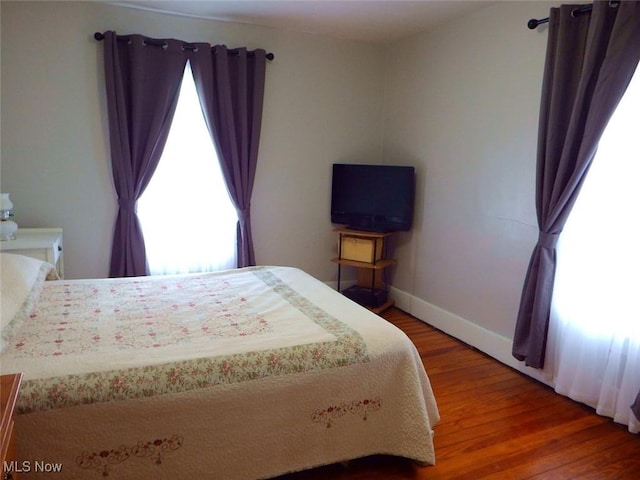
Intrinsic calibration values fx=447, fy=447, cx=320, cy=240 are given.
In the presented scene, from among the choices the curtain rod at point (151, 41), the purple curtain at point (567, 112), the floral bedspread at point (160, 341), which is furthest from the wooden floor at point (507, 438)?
the curtain rod at point (151, 41)

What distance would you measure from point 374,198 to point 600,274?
6.50 feet

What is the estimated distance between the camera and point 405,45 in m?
4.11

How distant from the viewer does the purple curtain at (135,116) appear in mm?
3404

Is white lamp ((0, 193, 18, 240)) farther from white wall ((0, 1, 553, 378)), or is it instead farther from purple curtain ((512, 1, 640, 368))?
purple curtain ((512, 1, 640, 368))

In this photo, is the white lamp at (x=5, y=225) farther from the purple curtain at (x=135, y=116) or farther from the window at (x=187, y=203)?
the window at (x=187, y=203)

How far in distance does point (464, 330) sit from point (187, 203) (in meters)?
2.48

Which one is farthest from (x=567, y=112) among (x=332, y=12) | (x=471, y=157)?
(x=332, y=12)

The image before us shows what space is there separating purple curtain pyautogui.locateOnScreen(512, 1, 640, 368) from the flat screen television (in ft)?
4.37

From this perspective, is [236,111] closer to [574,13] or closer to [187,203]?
[187,203]

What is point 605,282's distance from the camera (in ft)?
8.04

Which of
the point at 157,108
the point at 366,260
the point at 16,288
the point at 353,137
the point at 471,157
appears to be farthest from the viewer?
the point at 353,137

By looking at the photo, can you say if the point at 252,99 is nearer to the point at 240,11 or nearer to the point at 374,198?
the point at 240,11

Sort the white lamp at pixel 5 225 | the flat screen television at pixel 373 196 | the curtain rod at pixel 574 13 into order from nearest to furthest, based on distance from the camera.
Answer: the curtain rod at pixel 574 13
the white lamp at pixel 5 225
the flat screen television at pixel 373 196

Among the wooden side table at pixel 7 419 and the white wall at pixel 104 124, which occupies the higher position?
the white wall at pixel 104 124
